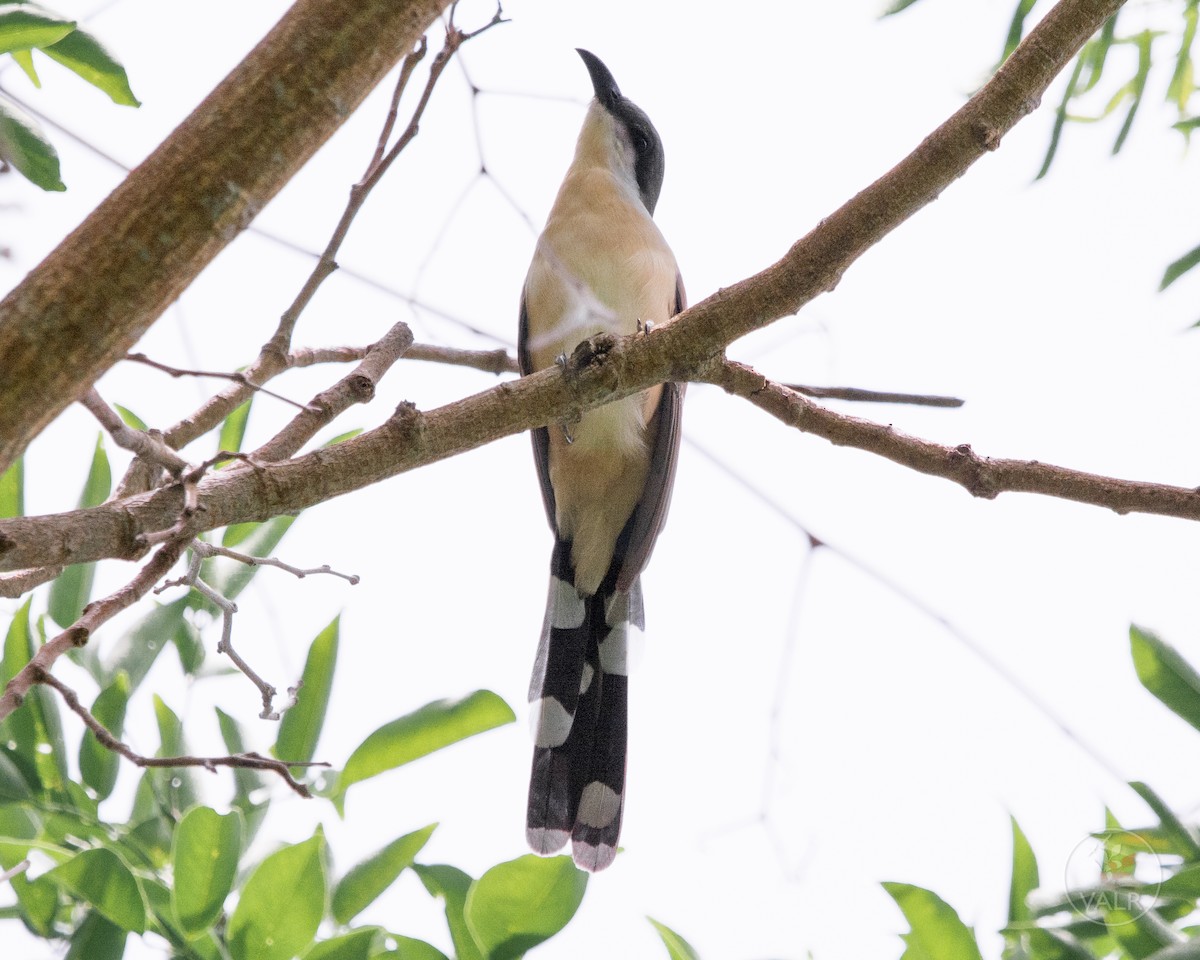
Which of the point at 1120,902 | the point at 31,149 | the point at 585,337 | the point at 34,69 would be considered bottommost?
the point at 1120,902

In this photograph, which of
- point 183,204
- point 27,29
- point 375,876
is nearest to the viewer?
point 183,204

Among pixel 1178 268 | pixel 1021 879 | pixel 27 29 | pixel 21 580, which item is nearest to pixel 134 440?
pixel 21 580

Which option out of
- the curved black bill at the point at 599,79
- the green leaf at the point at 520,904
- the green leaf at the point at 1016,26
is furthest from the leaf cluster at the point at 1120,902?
the curved black bill at the point at 599,79

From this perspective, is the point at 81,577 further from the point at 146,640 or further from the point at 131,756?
Result: the point at 131,756

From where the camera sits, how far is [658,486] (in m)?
3.22

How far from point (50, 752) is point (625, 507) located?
5.74 feet

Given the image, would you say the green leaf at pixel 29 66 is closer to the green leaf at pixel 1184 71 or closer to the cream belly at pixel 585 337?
the cream belly at pixel 585 337

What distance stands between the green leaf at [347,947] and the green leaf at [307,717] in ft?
1.63

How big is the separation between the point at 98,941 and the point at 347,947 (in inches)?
16.3

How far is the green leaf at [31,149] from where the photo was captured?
5.77ft

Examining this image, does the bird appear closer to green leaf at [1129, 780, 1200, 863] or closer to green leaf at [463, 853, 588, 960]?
green leaf at [463, 853, 588, 960]

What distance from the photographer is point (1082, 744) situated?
1.86 metres

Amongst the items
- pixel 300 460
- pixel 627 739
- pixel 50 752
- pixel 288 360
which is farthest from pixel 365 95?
pixel 627 739

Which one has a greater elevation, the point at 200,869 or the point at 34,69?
the point at 34,69
